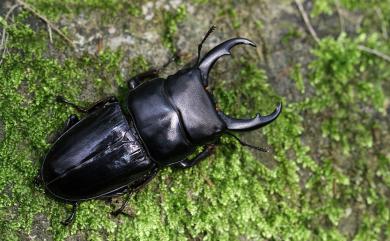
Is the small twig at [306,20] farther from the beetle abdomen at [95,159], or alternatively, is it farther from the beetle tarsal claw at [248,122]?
the beetle abdomen at [95,159]

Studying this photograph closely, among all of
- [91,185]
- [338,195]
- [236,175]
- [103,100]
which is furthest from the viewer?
[338,195]

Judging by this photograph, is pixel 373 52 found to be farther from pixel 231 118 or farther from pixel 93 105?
pixel 93 105

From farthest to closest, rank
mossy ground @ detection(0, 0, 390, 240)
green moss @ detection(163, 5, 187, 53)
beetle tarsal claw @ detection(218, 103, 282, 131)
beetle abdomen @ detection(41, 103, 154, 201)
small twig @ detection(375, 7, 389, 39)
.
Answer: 1. small twig @ detection(375, 7, 389, 39)
2. green moss @ detection(163, 5, 187, 53)
3. mossy ground @ detection(0, 0, 390, 240)
4. beetle tarsal claw @ detection(218, 103, 282, 131)
5. beetle abdomen @ detection(41, 103, 154, 201)

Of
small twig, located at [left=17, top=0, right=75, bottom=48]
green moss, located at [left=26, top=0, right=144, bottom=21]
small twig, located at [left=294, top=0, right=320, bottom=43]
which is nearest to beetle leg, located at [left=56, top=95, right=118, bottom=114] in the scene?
small twig, located at [left=17, top=0, right=75, bottom=48]

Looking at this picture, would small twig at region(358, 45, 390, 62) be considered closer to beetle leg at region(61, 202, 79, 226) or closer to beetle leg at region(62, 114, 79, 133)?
beetle leg at region(62, 114, 79, 133)

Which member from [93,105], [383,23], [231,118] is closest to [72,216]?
[93,105]

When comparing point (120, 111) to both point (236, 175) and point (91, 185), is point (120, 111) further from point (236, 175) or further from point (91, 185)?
point (236, 175)

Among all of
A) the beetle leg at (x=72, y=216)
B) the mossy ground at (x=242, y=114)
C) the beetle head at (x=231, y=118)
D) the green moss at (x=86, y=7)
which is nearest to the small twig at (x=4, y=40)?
the mossy ground at (x=242, y=114)

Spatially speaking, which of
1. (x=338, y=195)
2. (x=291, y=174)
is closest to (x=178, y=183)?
(x=291, y=174)
